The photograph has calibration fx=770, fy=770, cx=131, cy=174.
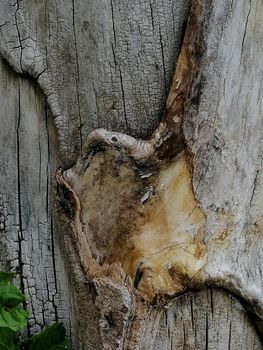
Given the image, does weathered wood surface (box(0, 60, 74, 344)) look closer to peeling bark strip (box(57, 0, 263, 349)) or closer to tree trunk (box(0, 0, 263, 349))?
tree trunk (box(0, 0, 263, 349))

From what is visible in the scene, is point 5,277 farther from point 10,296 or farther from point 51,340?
point 51,340

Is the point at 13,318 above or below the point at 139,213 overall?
below

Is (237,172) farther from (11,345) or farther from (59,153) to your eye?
(11,345)

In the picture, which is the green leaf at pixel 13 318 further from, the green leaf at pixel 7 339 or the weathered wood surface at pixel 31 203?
the weathered wood surface at pixel 31 203

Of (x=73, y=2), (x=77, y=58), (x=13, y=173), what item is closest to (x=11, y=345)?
(x=13, y=173)

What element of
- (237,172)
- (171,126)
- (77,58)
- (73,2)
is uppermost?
(73,2)

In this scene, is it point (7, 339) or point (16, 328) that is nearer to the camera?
point (16, 328)

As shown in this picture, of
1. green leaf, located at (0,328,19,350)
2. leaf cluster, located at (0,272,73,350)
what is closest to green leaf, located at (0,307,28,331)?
leaf cluster, located at (0,272,73,350)

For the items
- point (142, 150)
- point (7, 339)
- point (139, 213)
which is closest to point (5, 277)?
point (7, 339)
